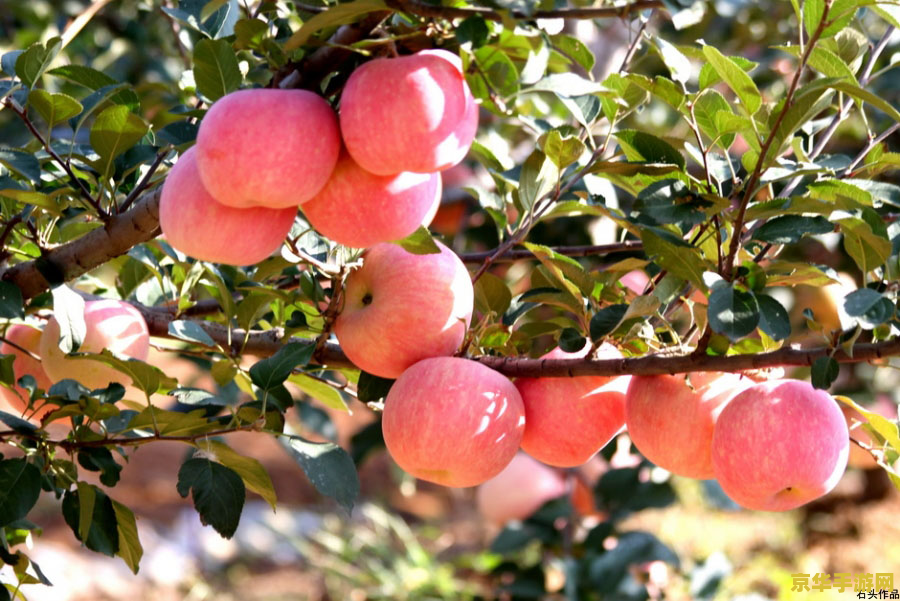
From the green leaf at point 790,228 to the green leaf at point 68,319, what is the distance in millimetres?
605

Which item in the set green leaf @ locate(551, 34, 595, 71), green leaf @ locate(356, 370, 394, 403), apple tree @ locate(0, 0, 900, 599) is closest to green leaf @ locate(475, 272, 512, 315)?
apple tree @ locate(0, 0, 900, 599)

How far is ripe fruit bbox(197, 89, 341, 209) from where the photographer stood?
2.03ft

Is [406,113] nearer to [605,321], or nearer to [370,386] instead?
[605,321]

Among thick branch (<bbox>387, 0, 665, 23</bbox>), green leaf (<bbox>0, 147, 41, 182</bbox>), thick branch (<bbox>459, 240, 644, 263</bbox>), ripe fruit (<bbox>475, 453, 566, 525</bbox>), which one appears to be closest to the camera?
thick branch (<bbox>387, 0, 665, 23</bbox>)

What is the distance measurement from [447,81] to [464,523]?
3.06m

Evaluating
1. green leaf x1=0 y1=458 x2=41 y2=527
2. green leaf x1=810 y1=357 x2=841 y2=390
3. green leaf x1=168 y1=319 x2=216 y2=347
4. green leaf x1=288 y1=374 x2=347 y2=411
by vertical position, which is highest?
green leaf x1=810 y1=357 x2=841 y2=390

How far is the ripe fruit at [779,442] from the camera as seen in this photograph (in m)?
0.76

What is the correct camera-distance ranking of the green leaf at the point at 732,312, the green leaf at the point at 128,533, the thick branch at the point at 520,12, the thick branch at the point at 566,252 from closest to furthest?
1. the thick branch at the point at 520,12
2. the green leaf at the point at 732,312
3. the green leaf at the point at 128,533
4. the thick branch at the point at 566,252

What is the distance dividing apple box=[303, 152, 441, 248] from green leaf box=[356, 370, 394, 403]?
10.6 inches

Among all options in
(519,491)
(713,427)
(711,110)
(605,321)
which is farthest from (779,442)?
(519,491)

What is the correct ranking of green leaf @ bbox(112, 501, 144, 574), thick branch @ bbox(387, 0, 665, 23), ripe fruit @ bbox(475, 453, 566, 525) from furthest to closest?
ripe fruit @ bbox(475, 453, 566, 525) → green leaf @ bbox(112, 501, 144, 574) → thick branch @ bbox(387, 0, 665, 23)

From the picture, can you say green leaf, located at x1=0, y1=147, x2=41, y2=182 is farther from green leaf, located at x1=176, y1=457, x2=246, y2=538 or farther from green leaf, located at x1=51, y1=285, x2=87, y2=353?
green leaf, located at x1=176, y1=457, x2=246, y2=538

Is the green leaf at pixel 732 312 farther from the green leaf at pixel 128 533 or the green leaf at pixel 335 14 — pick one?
the green leaf at pixel 128 533

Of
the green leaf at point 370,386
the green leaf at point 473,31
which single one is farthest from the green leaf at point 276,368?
the green leaf at point 473,31
